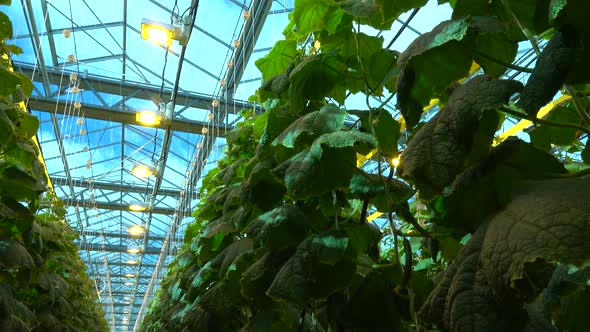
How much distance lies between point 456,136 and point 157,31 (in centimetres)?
385

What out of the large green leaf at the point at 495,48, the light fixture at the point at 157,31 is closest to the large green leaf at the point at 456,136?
the large green leaf at the point at 495,48

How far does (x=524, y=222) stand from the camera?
49cm

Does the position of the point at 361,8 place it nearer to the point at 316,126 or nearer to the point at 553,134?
the point at 316,126

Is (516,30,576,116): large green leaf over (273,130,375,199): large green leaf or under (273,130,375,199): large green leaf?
under

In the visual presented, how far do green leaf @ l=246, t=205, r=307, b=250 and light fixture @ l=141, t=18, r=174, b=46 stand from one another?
3.36 m

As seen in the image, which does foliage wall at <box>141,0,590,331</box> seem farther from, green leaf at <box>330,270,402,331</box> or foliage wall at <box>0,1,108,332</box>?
foliage wall at <box>0,1,108,332</box>

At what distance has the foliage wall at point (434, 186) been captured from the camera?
505 mm

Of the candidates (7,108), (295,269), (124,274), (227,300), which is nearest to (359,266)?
(295,269)

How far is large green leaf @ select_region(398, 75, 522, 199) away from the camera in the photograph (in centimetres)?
58

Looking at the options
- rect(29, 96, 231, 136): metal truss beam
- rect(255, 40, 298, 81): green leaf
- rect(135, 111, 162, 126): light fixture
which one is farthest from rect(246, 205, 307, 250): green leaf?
rect(29, 96, 231, 136): metal truss beam

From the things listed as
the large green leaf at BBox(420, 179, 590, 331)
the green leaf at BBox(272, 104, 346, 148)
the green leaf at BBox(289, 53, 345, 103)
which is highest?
the green leaf at BBox(289, 53, 345, 103)

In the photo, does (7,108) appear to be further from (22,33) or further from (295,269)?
(22,33)

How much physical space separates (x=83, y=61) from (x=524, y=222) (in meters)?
8.54

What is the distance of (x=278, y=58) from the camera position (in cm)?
147
